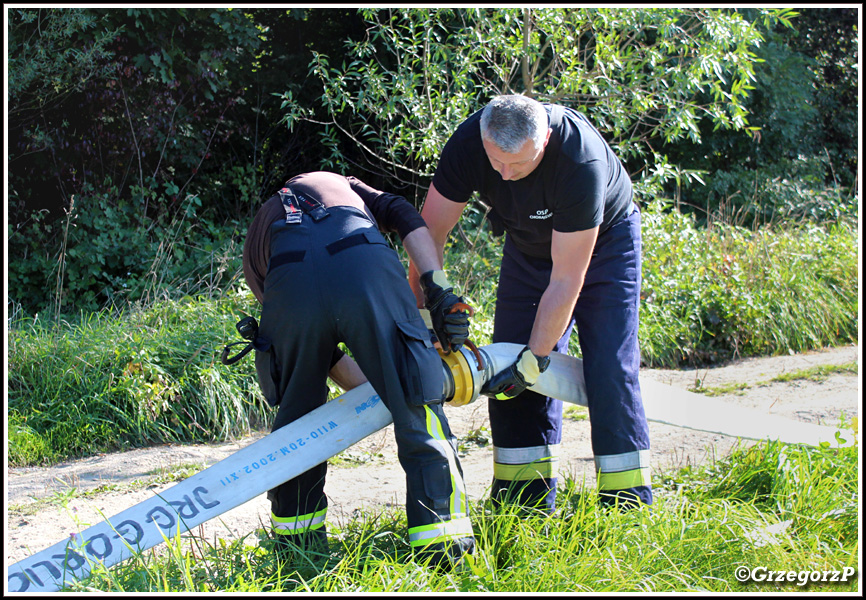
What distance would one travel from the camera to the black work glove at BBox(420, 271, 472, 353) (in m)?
2.98

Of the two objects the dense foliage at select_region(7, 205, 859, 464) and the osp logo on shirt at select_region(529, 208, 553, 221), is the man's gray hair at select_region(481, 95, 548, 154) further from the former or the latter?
the dense foliage at select_region(7, 205, 859, 464)

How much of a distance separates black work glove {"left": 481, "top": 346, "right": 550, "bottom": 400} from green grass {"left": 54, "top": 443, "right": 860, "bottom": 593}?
486 millimetres

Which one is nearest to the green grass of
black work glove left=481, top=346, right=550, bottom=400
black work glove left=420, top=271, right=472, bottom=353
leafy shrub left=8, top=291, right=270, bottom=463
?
black work glove left=481, top=346, right=550, bottom=400

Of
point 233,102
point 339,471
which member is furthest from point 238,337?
point 233,102

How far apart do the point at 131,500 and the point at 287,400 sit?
56.8 inches

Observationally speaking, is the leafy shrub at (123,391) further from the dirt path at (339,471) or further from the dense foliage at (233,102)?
the dense foliage at (233,102)

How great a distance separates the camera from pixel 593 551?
2.80 m

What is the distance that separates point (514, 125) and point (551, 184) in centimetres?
37

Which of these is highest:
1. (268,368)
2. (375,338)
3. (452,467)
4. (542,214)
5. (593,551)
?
(542,214)

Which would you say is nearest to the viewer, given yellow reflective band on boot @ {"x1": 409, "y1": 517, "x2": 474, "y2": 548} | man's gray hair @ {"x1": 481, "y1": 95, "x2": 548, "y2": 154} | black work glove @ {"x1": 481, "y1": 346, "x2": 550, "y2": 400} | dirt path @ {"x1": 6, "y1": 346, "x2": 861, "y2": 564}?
yellow reflective band on boot @ {"x1": 409, "y1": 517, "x2": 474, "y2": 548}

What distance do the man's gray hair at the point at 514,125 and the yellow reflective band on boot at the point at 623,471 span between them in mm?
1348

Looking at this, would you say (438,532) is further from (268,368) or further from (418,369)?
(268,368)

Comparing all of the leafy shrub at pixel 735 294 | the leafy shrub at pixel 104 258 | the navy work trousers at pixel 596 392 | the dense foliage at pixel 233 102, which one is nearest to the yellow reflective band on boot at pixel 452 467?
the navy work trousers at pixel 596 392

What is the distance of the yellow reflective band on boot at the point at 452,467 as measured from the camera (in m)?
2.72
